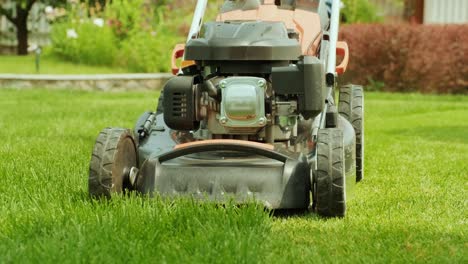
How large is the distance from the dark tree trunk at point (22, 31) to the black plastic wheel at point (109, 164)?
13.8 metres

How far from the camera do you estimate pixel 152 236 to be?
4.16 m

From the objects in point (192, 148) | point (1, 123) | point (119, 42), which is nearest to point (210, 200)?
point (192, 148)

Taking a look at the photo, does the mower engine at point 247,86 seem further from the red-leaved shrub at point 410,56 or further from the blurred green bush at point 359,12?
the blurred green bush at point 359,12

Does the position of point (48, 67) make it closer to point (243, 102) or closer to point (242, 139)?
point (242, 139)

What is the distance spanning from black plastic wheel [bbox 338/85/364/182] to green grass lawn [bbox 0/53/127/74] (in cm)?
981

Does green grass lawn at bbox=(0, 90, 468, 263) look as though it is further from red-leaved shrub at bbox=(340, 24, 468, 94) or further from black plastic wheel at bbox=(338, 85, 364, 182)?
red-leaved shrub at bbox=(340, 24, 468, 94)

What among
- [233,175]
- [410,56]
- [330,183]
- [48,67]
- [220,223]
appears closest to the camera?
[220,223]

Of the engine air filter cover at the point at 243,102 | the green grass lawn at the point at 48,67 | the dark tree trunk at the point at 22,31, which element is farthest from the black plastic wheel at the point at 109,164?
the dark tree trunk at the point at 22,31

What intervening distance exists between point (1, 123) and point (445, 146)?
155 inches

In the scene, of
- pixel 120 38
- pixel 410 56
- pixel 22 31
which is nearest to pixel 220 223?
pixel 410 56

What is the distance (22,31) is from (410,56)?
23.7ft

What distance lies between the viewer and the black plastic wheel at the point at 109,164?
197 inches

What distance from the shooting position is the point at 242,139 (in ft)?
17.6

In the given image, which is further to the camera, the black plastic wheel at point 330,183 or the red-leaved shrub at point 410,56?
the red-leaved shrub at point 410,56
